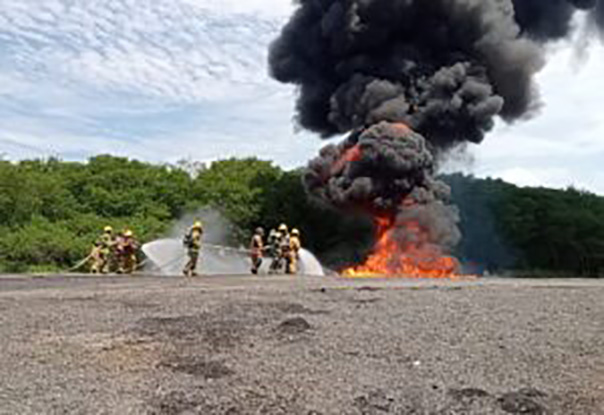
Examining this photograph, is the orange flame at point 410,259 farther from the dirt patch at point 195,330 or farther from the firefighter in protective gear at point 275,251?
the dirt patch at point 195,330

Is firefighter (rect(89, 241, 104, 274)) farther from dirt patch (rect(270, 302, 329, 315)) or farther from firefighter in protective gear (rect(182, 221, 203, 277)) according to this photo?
dirt patch (rect(270, 302, 329, 315))

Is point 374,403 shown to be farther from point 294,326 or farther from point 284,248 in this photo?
point 284,248

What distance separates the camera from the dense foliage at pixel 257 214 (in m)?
37.7

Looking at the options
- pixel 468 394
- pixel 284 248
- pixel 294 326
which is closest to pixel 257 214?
pixel 284 248

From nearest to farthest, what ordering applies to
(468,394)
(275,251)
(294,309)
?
(468,394) < (294,309) < (275,251)

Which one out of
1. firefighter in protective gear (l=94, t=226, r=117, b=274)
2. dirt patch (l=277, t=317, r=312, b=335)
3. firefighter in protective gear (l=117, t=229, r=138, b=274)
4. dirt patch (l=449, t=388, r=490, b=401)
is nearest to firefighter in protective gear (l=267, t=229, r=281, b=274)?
firefighter in protective gear (l=117, t=229, r=138, b=274)

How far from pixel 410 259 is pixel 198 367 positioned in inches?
773

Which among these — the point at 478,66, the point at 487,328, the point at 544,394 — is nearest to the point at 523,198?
the point at 478,66

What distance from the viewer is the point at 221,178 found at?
47.6m

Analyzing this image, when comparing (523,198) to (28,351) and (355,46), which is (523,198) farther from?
(28,351)

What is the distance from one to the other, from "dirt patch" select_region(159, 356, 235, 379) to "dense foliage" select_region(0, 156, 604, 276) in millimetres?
28006

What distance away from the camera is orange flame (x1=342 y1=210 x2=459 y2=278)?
26625 mm

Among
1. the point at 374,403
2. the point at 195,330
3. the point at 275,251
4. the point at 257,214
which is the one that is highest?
the point at 257,214

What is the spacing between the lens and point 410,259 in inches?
1050
